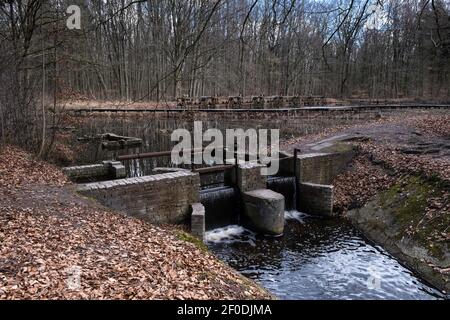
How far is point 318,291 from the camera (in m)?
8.52

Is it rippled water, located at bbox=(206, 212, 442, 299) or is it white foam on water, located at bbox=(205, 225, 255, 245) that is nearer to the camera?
rippled water, located at bbox=(206, 212, 442, 299)

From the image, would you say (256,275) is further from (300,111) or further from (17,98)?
(300,111)

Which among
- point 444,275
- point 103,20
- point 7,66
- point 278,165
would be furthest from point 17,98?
point 444,275

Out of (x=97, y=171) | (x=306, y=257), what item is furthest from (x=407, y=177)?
(x=97, y=171)

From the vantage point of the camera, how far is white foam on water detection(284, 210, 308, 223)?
45.4ft

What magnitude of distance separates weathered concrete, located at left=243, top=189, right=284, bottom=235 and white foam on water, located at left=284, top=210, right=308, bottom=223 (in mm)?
1745

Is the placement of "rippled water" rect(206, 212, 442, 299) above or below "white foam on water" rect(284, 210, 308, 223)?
below

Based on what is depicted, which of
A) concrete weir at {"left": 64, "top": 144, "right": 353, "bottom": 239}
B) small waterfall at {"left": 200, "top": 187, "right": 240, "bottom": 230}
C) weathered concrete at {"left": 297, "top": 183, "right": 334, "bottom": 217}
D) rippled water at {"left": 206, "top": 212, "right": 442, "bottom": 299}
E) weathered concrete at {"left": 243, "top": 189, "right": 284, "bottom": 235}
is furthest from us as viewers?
weathered concrete at {"left": 297, "top": 183, "right": 334, "bottom": 217}

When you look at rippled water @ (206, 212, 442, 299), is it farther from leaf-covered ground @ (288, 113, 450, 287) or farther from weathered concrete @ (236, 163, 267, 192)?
weathered concrete @ (236, 163, 267, 192)

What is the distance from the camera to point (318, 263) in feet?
32.7

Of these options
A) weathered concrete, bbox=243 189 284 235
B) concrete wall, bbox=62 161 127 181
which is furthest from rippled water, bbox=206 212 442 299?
concrete wall, bbox=62 161 127 181

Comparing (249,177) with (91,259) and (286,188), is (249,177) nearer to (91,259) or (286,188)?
(286,188)

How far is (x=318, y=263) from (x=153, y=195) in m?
5.13
